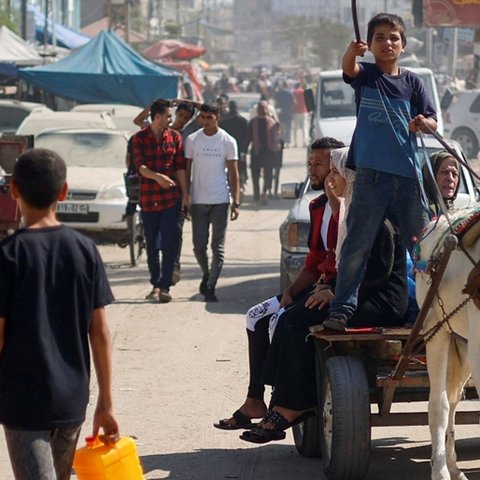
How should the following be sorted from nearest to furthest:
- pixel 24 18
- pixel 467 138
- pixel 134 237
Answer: pixel 134 237 → pixel 467 138 → pixel 24 18

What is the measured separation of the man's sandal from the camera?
690 cm

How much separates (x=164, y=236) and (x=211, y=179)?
748 millimetres

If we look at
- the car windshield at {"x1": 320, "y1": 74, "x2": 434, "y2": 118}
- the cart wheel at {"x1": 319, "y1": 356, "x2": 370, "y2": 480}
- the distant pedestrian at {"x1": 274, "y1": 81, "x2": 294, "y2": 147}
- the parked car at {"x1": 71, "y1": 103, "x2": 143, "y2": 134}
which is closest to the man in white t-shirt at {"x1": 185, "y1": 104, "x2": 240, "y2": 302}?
the cart wheel at {"x1": 319, "y1": 356, "x2": 370, "y2": 480}

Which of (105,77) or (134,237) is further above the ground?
(105,77)

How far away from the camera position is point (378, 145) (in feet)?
22.4

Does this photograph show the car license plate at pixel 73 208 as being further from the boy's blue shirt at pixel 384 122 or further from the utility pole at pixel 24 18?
the utility pole at pixel 24 18

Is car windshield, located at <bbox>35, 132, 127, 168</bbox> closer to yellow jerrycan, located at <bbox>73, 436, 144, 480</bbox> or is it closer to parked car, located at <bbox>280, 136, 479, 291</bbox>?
parked car, located at <bbox>280, 136, 479, 291</bbox>

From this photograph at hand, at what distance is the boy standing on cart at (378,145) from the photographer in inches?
267

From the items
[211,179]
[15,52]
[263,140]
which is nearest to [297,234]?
[211,179]

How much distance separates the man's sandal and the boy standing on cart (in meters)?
0.64

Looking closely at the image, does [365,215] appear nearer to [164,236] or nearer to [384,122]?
[384,122]

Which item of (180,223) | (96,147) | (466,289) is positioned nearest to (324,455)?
(466,289)

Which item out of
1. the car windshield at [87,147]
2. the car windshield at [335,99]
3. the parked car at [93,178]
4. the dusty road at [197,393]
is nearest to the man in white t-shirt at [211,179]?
the dusty road at [197,393]

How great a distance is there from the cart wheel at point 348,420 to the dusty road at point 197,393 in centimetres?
53
